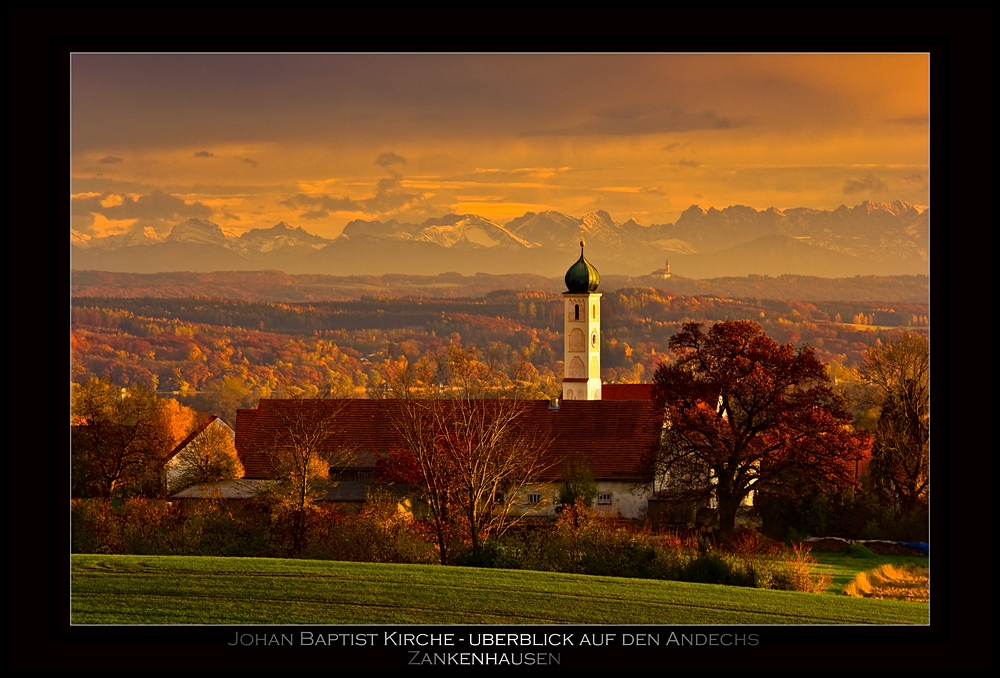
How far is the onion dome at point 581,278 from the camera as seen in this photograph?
67438 mm

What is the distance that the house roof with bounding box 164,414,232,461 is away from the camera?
29734 mm

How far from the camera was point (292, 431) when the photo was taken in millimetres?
25812

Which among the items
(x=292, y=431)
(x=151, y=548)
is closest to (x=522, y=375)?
(x=292, y=431)

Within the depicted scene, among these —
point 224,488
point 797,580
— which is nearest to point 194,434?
point 224,488

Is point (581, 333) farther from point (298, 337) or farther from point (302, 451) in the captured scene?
point (302, 451)

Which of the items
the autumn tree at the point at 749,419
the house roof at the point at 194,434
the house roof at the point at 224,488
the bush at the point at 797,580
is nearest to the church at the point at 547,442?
the house roof at the point at 224,488

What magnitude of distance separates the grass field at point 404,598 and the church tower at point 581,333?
169 ft

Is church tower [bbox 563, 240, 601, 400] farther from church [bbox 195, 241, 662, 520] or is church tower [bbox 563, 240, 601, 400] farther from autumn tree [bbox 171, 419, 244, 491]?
autumn tree [bbox 171, 419, 244, 491]

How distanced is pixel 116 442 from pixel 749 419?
52.9ft

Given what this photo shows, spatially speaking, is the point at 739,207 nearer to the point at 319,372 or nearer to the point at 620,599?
the point at 319,372

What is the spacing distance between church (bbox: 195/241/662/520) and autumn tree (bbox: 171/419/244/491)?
1.61ft

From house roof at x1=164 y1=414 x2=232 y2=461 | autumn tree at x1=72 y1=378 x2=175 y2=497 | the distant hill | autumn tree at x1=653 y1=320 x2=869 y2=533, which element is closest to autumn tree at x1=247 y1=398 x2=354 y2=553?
house roof at x1=164 y1=414 x2=232 y2=461

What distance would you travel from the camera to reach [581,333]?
67375mm
